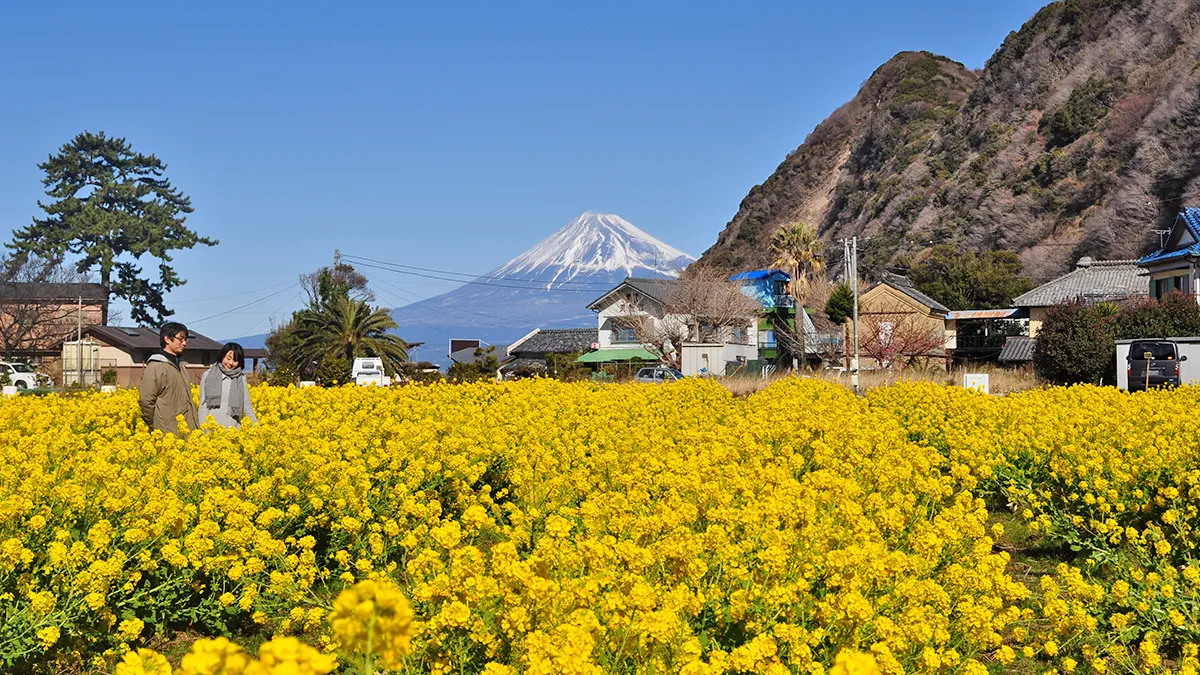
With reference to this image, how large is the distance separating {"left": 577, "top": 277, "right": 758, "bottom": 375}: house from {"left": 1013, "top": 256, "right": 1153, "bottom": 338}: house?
12.9m

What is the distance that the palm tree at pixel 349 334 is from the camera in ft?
146

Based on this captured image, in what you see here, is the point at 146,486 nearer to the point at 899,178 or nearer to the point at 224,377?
the point at 224,377

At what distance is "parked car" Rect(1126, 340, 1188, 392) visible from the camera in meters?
25.4

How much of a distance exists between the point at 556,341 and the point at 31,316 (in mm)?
29000

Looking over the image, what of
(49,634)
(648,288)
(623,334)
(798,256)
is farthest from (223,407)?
(798,256)

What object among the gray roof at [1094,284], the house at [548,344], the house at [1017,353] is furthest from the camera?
the house at [548,344]

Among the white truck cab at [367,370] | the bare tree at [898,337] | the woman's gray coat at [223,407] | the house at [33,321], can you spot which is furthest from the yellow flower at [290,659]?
the house at [33,321]

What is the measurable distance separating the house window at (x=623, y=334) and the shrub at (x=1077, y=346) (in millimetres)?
29493

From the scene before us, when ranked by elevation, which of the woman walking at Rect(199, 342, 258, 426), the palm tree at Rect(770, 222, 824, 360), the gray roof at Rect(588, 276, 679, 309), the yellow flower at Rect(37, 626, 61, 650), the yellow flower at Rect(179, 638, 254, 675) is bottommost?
the yellow flower at Rect(37, 626, 61, 650)

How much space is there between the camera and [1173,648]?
609 centimetres

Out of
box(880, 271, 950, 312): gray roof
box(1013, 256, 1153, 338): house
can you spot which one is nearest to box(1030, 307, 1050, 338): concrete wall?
box(1013, 256, 1153, 338): house

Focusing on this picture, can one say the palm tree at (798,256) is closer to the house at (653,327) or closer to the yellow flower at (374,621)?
the house at (653,327)

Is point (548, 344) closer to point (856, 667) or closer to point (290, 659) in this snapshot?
point (856, 667)

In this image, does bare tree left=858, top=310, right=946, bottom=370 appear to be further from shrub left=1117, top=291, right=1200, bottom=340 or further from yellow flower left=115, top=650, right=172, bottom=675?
yellow flower left=115, top=650, right=172, bottom=675
